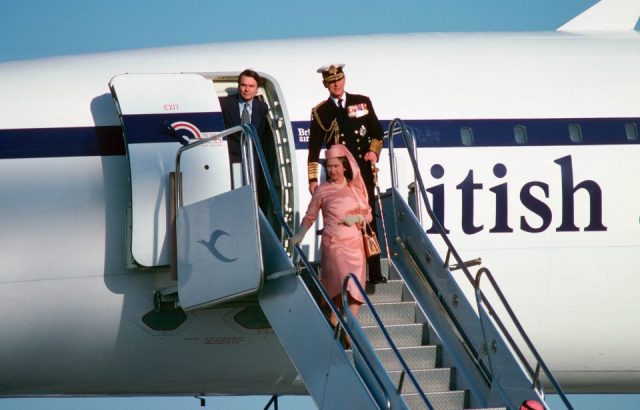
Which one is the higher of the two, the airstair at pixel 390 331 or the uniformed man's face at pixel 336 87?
the uniformed man's face at pixel 336 87

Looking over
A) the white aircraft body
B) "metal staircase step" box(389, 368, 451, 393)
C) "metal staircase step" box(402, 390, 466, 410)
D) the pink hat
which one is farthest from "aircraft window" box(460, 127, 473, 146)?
"metal staircase step" box(402, 390, 466, 410)

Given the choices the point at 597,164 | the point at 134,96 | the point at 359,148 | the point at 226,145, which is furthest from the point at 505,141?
the point at 134,96

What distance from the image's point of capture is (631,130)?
11.9 m

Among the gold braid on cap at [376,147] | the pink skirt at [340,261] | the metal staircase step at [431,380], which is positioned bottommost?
the metal staircase step at [431,380]

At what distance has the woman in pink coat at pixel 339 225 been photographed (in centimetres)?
911

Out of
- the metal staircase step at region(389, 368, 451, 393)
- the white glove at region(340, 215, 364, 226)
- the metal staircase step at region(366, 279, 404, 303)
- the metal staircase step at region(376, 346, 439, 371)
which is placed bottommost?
the metal staircase step at region(389, 368, 451, 393)

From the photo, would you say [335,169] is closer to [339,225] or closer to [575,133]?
[339,225]

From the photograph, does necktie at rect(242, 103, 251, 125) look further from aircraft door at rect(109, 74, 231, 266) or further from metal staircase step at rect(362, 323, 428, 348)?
metal staircase step at rect(362, 323, 428, 348)

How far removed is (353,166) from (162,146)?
6.41ft

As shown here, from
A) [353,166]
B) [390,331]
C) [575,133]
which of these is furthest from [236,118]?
[575,133]

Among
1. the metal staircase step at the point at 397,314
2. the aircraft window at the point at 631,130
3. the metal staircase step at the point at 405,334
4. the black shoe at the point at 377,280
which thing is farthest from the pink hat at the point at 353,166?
the aircraft window at the point at 631,130

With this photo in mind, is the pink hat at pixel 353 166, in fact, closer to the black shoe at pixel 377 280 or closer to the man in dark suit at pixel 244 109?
the black shoe at pixel 377 280

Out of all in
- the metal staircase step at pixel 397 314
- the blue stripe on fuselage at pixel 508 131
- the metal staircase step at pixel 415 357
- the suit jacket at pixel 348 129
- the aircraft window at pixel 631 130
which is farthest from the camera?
the aircraft window at pixel 631 130

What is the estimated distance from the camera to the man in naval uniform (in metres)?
10.2
